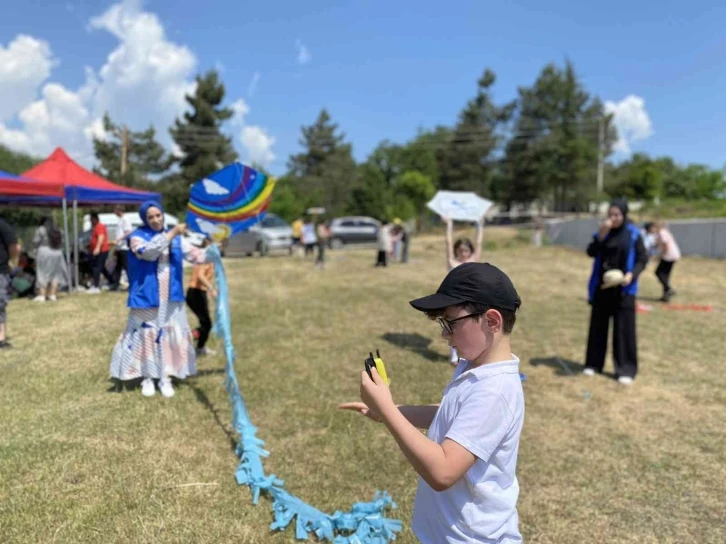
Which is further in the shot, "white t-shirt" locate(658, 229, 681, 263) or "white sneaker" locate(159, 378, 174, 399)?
"white t-shirt" locate(658, 229, 681, 263)

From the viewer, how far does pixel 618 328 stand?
5.76m

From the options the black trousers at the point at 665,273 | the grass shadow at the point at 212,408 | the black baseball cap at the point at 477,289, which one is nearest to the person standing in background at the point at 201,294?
the grass shadow at the point at 212,408

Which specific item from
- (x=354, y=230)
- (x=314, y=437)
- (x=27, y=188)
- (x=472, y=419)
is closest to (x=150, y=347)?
(x=314, y=437)

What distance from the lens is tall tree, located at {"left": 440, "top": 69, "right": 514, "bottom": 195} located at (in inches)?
1945

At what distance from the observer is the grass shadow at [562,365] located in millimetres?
6086

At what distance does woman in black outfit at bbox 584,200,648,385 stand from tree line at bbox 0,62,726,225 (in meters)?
31.8

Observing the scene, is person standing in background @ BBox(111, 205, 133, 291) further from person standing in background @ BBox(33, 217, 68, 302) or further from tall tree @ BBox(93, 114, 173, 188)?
tall tree @ BBox(93, 114, 173, 188)

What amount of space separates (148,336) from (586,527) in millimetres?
3795

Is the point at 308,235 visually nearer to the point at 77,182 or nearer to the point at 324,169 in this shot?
the point at 77,182

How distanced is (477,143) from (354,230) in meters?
27.6

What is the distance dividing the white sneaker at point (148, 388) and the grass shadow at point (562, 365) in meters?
4.42

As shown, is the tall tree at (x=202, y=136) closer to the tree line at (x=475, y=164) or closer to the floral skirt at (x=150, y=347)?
the tree line at (x=475, y=164)

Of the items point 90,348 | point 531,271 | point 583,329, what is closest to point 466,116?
point 531,271

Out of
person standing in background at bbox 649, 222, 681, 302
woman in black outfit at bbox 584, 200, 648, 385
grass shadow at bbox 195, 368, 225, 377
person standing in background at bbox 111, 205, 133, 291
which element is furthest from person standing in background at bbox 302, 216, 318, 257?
woman in black outfit at bbox 584, 200, 648, 385
